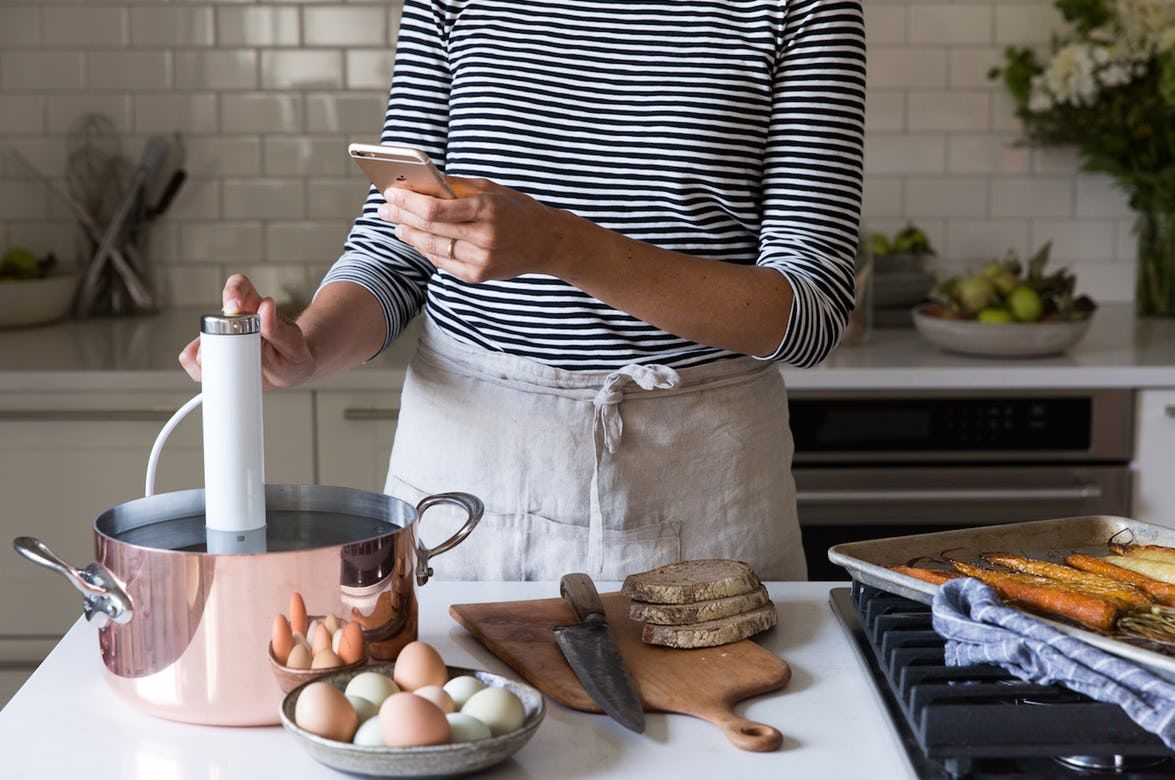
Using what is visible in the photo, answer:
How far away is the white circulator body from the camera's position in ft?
2.98

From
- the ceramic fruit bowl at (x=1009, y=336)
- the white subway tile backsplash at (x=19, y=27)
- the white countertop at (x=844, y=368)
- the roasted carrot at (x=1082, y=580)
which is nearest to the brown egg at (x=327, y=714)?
the roasted carrot at (x=1082, y=580)

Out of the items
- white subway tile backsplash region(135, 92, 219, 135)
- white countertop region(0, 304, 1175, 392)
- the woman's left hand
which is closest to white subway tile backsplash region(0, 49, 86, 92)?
white subway tile backsplash region(135, 92, 219, 135)

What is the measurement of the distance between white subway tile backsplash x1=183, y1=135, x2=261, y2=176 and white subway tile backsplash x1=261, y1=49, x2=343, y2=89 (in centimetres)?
13

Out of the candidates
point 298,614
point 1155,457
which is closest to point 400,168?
point 298,614

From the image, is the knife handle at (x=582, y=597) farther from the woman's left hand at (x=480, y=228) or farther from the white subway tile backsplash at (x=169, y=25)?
the white subway tile backsplash at (x=169, y=25)

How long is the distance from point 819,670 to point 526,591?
11.5 inches

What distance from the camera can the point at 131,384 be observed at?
2283 mm

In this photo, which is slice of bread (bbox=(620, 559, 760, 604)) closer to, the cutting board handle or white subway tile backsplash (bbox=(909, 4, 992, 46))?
the cutting board handle

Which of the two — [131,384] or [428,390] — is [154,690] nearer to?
[428,390]

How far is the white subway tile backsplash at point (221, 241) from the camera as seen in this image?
2.89 metres

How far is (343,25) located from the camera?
283cm

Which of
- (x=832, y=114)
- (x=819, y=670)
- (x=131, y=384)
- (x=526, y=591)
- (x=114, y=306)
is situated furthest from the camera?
(x=114, y=306)

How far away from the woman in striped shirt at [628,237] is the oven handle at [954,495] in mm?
911

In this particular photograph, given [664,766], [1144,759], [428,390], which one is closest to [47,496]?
[428,390]
